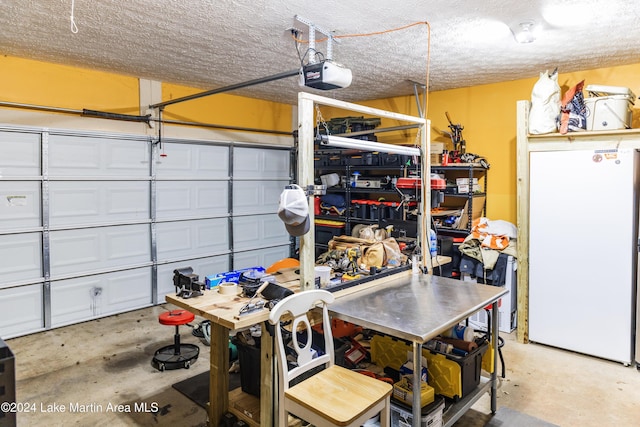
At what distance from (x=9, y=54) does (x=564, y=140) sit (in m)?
5.22

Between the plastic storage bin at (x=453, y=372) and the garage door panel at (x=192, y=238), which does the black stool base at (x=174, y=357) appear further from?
the plastic storage bin at (x=453, y=372)

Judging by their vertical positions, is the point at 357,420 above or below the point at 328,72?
below

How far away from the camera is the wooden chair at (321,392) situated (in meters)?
1.78

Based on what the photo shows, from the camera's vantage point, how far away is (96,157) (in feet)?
14.8

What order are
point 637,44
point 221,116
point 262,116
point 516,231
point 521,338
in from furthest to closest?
1. point 262,116
2. point 221,116
3. point 516,231
4. point 521,338
5. point 637,44

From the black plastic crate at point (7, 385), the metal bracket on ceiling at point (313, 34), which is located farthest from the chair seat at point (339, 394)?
the metal bracket on ceiling at point (313, 34)

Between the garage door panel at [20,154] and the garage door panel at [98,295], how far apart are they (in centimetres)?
117

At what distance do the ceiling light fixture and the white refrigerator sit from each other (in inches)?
46.1

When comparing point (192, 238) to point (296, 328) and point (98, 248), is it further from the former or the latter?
point (296, 328)

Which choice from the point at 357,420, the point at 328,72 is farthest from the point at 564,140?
the point at 357,420

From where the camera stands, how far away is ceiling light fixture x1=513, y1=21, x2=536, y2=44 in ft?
9.62

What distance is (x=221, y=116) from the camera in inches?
222

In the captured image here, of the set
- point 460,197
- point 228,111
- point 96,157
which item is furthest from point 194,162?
point 460,197

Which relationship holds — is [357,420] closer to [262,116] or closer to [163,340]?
[163,340]
